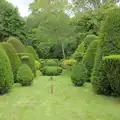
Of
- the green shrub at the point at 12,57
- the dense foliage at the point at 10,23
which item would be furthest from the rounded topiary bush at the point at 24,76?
the dense foliage at the point at 10,23

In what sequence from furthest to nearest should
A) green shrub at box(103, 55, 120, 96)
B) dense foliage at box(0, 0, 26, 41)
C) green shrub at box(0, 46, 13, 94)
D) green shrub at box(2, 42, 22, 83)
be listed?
1. dense foliage at box(0, 0, 26, 41)
2. green shrub at box(2, 42, 22, 83)
3. green shrub at box(0, 46, 13, 94)
4. green shrub at box(103, 55, 120, 96)

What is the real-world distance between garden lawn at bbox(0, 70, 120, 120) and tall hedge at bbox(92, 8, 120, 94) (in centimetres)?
47

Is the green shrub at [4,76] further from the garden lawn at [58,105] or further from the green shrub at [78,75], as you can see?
the green shrub at [78,75]

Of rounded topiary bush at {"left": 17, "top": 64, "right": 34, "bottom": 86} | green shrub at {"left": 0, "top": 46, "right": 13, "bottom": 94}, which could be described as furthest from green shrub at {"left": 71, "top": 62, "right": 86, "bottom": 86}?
green shrub at {"left": 0, "top": 46, "right": 13, "bottom": 94}

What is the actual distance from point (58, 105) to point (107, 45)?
2.74m

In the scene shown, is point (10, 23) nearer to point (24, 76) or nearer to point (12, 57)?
point (12, 57)

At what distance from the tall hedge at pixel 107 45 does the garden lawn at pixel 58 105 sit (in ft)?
1.53

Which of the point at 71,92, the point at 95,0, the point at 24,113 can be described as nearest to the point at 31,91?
the point at 71,92

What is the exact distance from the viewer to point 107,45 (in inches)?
303

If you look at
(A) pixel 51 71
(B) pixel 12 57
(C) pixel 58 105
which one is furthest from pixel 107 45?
(A) pixel 51 71

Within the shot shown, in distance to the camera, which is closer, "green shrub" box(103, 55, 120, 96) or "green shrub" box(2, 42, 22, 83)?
"green shrub" box(103, 55, 120, 96)

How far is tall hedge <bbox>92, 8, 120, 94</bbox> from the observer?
24.9 ft

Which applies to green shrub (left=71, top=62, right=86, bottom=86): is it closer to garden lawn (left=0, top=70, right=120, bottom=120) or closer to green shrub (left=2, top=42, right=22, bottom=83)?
garden lawn (left=0, top=70, right=120, bottom=120)

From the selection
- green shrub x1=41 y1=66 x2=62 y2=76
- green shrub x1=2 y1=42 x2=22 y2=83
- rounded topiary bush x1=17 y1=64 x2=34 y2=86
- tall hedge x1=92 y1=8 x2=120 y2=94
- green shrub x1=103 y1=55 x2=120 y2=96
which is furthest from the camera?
green shrub x1=41 y1=66 x2=62 y2=76
